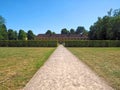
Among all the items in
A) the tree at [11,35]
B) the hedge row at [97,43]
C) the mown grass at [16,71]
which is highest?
the tree at [11,35]

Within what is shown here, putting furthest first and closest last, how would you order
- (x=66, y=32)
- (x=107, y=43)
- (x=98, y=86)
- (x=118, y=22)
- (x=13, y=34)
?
(x=66, y=32), (x=13, y=34), (x=118, y=22), (x=107, y=43), (x=98, y=86)

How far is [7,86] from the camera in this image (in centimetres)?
600

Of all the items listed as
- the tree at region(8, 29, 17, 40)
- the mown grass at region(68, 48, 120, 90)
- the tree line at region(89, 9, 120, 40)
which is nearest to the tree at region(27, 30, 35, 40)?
the tree at region(8, 29, 17, 40)

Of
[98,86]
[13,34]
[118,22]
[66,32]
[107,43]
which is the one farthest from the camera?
[66,32]

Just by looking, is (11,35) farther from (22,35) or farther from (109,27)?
(109,27)

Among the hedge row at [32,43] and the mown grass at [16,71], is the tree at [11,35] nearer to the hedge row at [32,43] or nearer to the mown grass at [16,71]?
the hedge row at [32,43]

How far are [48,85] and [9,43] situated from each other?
4676 cm

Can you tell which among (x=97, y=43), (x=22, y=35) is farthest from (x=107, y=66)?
(x=22, y=35)

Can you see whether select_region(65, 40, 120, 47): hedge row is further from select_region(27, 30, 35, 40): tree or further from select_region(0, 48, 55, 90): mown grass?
select_region(27, 30, 35, 40): tree

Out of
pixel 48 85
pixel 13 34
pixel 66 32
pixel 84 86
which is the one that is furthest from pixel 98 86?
pixel 66 32

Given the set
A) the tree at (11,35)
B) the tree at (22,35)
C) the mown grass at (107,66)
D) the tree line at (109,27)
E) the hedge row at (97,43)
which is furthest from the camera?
the tree at (22,35)

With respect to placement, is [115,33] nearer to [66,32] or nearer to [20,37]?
[20,37]

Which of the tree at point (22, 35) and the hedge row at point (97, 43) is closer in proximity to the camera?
the hedge row at point (97, 43)

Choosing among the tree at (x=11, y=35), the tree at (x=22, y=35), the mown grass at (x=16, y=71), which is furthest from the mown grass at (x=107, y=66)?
the tree at (x=22, y=35)
